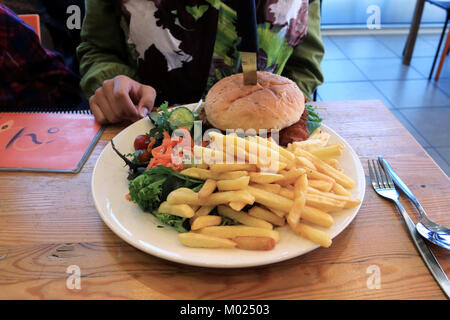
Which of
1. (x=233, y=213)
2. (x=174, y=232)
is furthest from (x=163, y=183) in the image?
(x=233, y=213)

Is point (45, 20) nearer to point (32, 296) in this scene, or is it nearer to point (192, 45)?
point (192, 45)

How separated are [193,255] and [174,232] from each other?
168 millimetres

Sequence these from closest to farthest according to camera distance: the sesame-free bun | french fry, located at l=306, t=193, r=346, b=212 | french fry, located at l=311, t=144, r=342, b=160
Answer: french fry, located at l=306, t=193, r=346, b=212 < french fry, located at l=311, t=144, r=342, b=160 < the sesame-free bun

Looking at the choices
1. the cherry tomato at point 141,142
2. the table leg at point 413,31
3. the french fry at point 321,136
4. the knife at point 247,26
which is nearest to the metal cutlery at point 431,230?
the french fry at point 321,136

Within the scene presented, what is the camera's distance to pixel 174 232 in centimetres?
123

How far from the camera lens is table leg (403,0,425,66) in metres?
5.08

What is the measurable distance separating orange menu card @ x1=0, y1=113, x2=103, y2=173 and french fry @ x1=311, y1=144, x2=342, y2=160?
114 centimetres

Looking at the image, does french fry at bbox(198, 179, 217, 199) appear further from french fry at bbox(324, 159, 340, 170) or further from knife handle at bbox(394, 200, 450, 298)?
knife handle at bbox(394, 200, 450, 298)

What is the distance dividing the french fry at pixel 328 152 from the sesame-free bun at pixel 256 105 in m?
0.26

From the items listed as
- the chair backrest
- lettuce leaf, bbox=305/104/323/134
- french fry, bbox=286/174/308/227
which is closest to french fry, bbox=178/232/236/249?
french fry, bbox=286/174/308/227

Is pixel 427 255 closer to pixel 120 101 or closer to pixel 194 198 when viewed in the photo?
pixel 194 198

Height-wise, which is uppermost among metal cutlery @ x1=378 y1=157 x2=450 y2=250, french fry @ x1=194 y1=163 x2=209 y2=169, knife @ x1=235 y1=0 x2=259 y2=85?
knife @ x1=235 y1=0 x2=259 y2=85

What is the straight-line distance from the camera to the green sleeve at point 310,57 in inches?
91.9

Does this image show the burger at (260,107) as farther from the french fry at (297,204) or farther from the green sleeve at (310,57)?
the green sleeve at (310,57)
